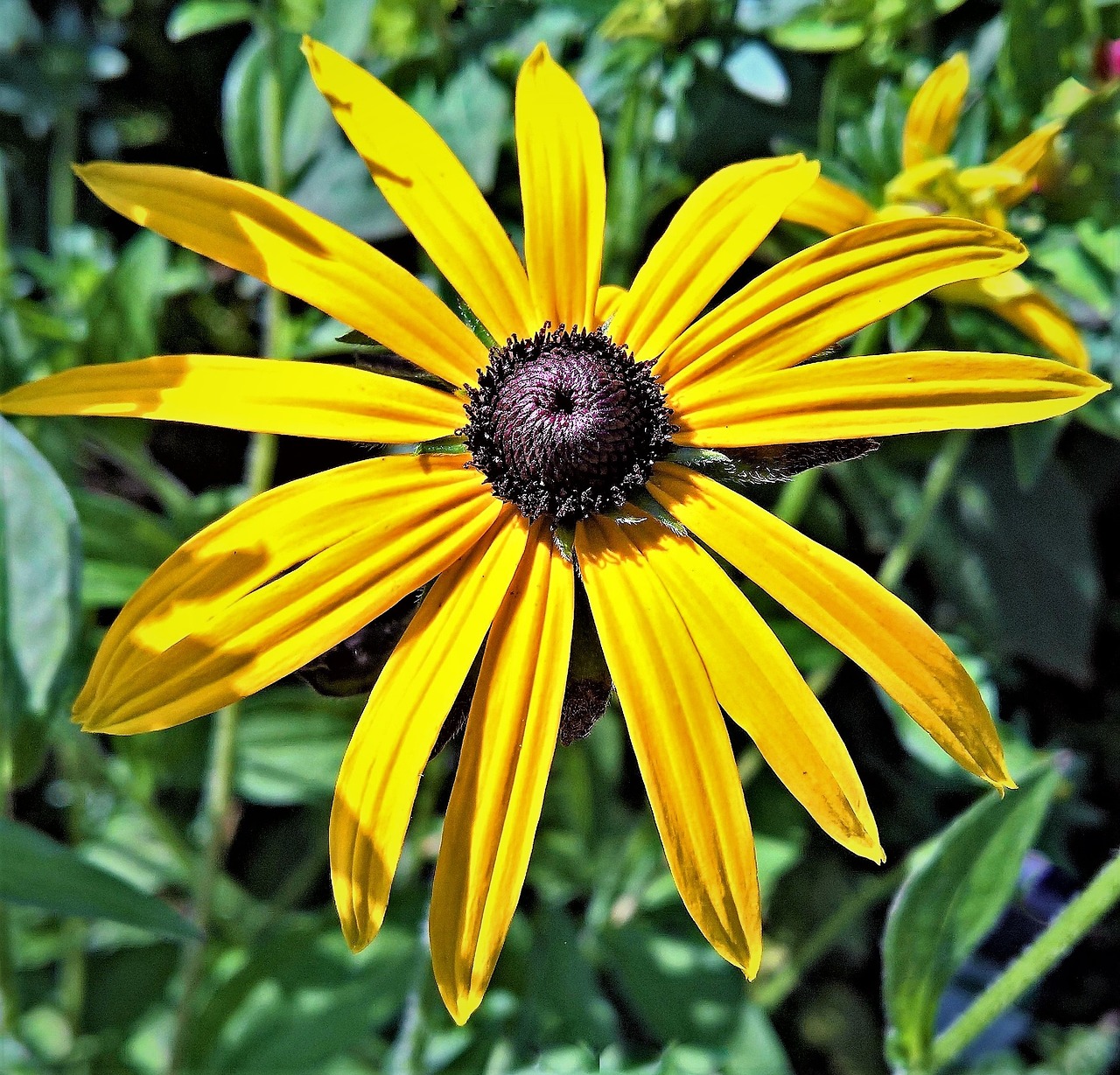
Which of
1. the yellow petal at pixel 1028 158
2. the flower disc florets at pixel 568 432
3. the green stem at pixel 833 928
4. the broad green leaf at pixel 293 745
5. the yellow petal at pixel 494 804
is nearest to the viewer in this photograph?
the yellow petal at pixel 494 804

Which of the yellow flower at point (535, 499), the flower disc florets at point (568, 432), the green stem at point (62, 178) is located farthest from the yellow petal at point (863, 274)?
the green stem at point (62, 178)

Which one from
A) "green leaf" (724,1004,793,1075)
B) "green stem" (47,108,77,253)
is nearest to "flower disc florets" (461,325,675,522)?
"green leaf" (724,1004,793,1075)

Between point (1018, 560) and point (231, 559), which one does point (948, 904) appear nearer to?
point (1018, 560)

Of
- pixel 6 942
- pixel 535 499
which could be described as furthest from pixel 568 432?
pixel 6 942

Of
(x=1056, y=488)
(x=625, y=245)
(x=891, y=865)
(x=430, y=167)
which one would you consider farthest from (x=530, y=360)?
(x=891, y=865)

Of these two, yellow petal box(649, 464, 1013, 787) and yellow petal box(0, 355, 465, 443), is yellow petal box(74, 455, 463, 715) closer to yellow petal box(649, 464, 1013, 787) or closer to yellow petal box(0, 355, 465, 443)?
yellow petal box(0, 355, 465, 443)

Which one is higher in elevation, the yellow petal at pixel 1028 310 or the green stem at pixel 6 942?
the yellow petal at pixel 1028 310

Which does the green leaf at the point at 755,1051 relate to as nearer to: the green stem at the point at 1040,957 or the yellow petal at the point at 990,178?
the green stem at the point at 1040,957
